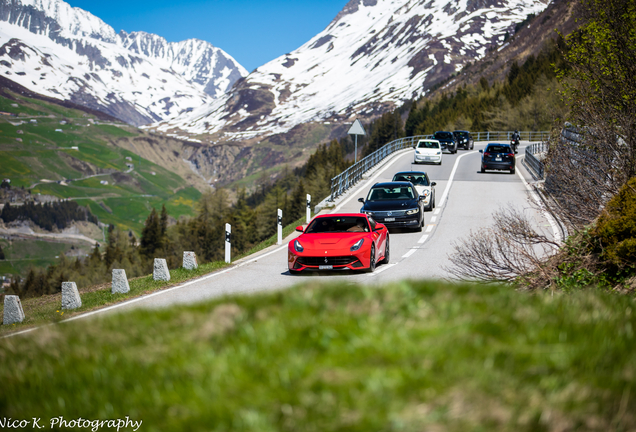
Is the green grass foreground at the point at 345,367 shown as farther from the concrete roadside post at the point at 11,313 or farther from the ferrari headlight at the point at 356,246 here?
the ferrari headlight at the point at 356,246

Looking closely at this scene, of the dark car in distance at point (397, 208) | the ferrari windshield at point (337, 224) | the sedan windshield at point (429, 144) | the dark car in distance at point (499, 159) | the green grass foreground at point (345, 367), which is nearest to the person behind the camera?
the green grass foreground at point (345, 367)

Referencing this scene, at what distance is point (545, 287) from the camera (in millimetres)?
8906

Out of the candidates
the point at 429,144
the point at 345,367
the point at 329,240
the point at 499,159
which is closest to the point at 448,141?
the point at 429,144

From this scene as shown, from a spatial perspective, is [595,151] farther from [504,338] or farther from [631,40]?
[504,338]

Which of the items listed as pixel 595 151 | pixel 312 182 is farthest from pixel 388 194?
pixel 312 182

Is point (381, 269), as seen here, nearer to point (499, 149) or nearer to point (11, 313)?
point (11, 313)

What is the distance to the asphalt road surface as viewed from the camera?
39.6 ft

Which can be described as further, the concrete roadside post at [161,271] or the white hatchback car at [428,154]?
the white hatchback car at [428,154]

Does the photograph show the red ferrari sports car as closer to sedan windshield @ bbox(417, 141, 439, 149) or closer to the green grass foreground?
the green grass foreground

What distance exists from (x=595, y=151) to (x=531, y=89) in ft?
353

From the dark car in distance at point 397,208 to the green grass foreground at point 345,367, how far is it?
15514 mm

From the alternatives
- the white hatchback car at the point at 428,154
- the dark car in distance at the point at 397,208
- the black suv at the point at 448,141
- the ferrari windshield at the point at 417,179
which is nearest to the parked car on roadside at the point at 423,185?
the ferrari windshield at the point at 417,179

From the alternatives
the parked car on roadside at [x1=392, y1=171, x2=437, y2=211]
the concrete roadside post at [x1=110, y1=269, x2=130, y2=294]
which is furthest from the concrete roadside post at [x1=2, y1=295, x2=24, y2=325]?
the parked car on roadside at [x1=392, y1=171, x2=437, y2=211]

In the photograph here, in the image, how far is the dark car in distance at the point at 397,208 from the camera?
20.1 m
